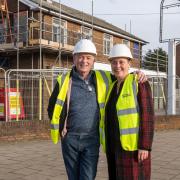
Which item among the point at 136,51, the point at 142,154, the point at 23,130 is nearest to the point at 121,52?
the point at 142,154

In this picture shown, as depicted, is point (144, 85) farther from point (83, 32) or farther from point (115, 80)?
point (83, 32)

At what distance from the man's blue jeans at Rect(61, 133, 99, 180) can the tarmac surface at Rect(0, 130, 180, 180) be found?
2.19 metres

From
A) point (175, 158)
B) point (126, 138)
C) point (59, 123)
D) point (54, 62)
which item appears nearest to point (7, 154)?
point (175, 158)

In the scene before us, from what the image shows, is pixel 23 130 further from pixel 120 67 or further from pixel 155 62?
pixel 155 62

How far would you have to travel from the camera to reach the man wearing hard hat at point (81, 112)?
418cm

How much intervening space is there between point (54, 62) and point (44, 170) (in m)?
14.6

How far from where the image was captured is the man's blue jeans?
4.21 meters

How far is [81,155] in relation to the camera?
4285 mm

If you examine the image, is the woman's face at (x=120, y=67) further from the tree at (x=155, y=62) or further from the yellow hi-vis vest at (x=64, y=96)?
Result: the tree at (x=155, y=62)

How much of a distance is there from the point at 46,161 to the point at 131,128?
14.2 ft

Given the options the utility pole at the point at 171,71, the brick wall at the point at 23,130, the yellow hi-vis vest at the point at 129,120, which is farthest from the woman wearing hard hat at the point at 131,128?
the utility pole at the point at 171,71

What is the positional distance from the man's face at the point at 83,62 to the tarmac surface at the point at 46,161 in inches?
107

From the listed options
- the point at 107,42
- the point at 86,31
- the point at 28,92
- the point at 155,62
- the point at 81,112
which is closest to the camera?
the point at 81,112

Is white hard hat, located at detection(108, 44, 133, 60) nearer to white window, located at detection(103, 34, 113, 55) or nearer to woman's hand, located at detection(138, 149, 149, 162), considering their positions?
woman's hand, located at detection(138, 149, 149, 162)
